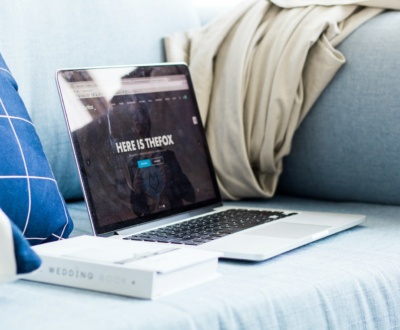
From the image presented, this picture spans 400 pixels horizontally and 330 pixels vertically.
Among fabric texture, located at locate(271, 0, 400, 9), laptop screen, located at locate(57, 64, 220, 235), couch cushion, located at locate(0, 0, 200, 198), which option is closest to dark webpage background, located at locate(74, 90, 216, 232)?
laptop screen, located at locate(57, 64, 220, 235)

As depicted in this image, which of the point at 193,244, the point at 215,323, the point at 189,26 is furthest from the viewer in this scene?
the point at 189,26

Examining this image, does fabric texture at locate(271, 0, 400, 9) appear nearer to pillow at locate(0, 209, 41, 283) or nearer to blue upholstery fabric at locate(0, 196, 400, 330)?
blue upholstery fabric at locate(0, 196, 400, 330)

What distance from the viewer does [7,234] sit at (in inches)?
29.1

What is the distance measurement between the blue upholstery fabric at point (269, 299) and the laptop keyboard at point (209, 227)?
0.11m

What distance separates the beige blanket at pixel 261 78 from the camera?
1.31 metres

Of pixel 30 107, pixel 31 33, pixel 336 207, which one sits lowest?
pixel 336 207

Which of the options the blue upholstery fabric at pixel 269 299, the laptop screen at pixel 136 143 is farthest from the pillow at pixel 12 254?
the laptop screen at pixel 136 143

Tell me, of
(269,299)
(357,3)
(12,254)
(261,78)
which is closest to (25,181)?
(12,254)

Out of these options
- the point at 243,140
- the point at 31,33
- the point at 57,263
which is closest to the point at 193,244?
the point at 57,263

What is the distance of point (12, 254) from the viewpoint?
74 cm

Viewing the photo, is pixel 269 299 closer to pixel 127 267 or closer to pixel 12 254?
pixel 127 267

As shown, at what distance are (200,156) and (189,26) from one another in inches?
14.0

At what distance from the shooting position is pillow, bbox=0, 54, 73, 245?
0.93 m

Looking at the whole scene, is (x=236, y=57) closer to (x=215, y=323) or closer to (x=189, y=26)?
(x=189, y=26)
